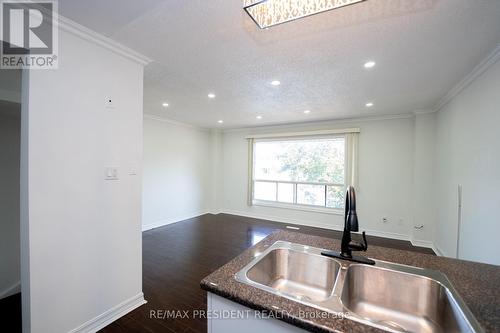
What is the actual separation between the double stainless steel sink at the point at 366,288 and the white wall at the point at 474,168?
148 centimetres

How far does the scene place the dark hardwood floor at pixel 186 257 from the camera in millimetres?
1856

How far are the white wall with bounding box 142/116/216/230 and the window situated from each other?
1386mm

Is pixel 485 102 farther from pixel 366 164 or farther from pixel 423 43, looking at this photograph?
pixel 366 164

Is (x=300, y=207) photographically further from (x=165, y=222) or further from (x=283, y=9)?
(x=283, y=9)

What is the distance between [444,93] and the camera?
2807 millimetres

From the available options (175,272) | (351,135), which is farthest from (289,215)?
(175,272)

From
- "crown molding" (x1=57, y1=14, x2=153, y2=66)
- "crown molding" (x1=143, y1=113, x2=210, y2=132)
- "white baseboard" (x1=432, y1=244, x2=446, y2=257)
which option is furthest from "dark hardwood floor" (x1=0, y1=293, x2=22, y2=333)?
"white baseboard" (x1=432, y1=244, x2=446, y2=257)

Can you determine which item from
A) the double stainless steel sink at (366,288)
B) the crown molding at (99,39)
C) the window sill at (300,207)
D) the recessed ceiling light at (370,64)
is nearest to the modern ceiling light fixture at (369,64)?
the recessed ceiling light at (370,64)

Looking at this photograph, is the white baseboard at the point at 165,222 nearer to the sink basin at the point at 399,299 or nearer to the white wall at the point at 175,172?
the white wall at the point at 175,172

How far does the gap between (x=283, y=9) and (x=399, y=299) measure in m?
1.75

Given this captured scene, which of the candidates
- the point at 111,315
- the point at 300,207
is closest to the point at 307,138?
the point at 300,207

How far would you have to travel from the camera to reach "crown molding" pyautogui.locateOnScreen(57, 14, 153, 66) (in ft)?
4.92

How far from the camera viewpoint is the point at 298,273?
1.29 m

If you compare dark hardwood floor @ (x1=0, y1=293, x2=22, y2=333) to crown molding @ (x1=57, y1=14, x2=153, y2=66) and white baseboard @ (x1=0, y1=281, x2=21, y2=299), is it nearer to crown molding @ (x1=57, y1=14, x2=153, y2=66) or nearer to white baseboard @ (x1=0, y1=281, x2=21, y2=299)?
white baseboard @ (x1=0, y1=281, x2=21, y2=299)
